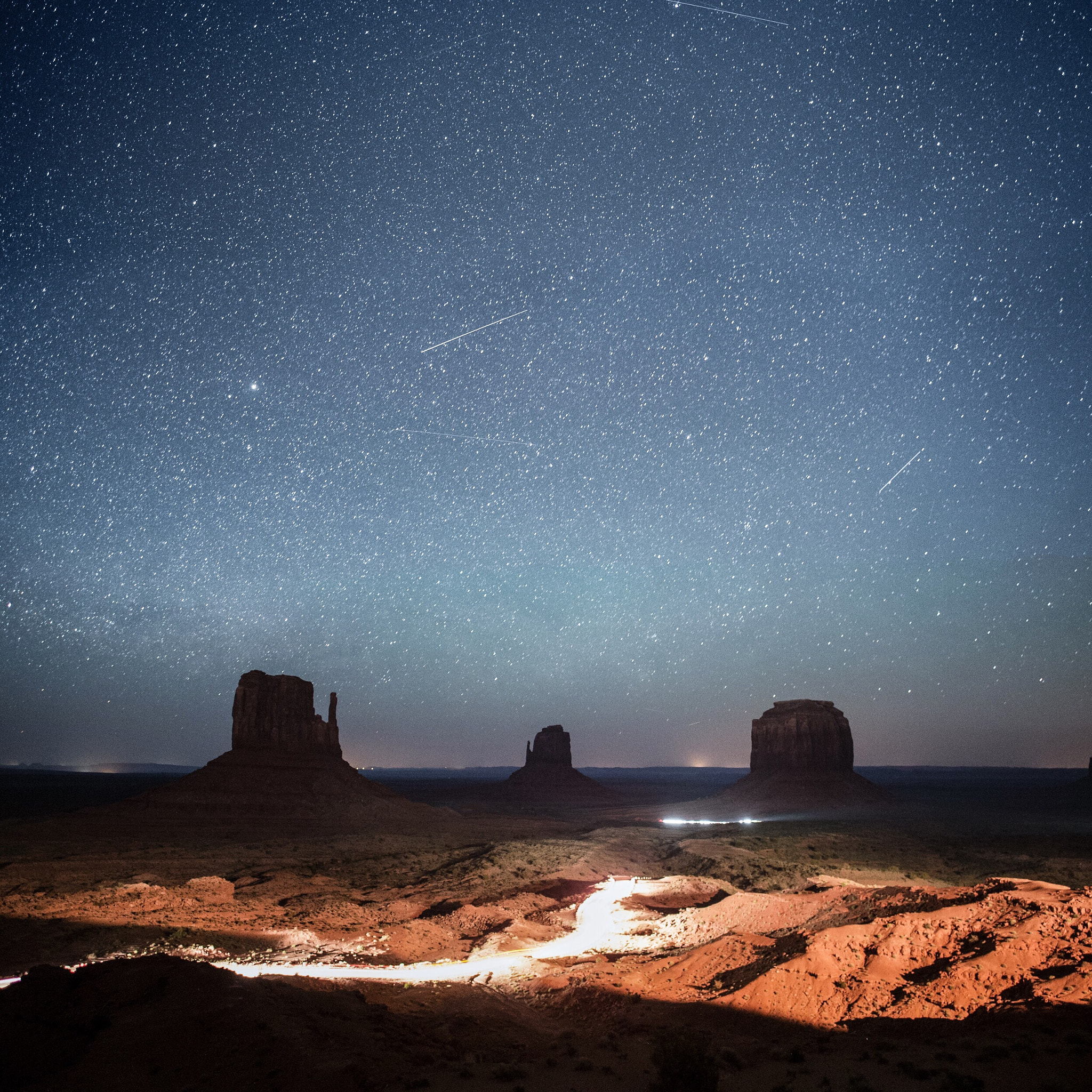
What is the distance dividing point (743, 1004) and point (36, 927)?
23130mm

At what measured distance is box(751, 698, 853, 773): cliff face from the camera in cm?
9100

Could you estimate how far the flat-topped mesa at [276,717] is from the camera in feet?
219

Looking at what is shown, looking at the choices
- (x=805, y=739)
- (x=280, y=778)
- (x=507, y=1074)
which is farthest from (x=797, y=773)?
(x=507, y=1074)

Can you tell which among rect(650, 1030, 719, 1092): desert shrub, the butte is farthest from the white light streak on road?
the butte

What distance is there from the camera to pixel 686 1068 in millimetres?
9383

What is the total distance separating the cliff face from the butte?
0.09 meters

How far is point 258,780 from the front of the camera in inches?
2375

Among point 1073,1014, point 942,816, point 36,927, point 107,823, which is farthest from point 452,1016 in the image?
point 942,816

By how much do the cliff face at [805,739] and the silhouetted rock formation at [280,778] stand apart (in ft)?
177

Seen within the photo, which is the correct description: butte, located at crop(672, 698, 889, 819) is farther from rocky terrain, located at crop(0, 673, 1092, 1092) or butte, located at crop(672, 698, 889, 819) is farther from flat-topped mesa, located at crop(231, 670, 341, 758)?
flat-topped mesa, located at crop(231, 670, 341, 758)

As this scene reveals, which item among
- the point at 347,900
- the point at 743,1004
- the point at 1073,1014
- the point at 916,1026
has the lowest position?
the point at 347,900

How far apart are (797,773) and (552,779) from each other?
48.9m

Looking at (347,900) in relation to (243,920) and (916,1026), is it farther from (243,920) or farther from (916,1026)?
(916,1026)

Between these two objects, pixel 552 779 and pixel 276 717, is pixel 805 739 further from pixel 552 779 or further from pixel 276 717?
pixel 276 717
